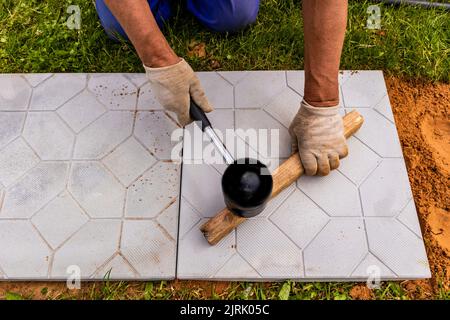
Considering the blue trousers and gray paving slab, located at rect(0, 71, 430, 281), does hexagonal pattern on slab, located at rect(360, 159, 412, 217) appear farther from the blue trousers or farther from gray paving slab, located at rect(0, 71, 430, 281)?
the blue trousers

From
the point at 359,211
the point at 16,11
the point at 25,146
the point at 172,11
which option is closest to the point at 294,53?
the point at 172,11

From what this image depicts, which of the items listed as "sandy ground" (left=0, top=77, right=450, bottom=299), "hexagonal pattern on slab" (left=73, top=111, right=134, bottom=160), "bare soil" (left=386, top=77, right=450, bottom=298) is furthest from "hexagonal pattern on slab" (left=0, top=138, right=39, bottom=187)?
"bare soil" (left=386, top=77, right=450, bottom=298)

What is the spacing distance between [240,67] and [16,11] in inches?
61.3

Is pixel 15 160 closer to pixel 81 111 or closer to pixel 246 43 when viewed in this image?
pixel 81 111

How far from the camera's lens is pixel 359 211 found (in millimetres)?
1958

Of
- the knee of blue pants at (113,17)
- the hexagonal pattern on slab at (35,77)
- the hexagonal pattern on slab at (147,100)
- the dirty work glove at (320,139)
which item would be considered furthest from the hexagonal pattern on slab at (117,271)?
the knee of blue pants at (113,17)

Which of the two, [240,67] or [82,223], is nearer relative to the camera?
[82,223]

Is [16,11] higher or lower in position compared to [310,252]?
higher

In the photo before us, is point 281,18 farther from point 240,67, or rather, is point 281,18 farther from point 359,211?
point 359,211

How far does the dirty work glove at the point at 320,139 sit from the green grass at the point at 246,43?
614mm

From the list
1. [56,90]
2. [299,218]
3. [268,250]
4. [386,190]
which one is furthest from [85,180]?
[386,190]

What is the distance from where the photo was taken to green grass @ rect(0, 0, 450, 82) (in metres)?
2.46

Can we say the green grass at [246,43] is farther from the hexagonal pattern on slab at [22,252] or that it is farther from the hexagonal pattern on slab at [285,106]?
the hexagonal pattern on slab at [22,252]

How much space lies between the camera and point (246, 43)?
250 cm
